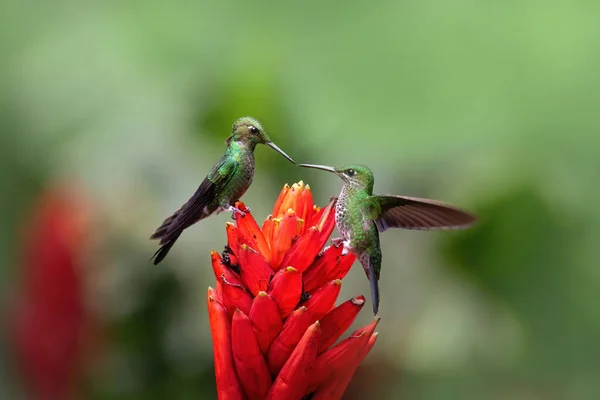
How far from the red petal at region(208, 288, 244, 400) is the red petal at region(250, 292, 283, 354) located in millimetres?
34

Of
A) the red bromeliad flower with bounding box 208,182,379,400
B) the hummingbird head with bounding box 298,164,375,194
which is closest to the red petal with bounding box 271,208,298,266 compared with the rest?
the red bromeliad flower with bounding box 208,182,379,400

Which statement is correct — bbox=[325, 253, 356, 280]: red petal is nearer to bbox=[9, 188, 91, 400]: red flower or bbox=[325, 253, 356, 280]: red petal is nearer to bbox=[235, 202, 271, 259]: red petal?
bbox=[235, 202, 271, 259]: red petal

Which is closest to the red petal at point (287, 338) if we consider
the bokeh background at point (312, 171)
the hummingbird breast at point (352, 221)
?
the hummingbird breast at point (352, 221)

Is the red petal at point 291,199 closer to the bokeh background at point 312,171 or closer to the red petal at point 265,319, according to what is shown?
the red petal at point 265,319

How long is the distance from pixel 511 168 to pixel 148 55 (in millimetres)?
2403

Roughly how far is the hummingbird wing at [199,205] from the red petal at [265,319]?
0.35 feet

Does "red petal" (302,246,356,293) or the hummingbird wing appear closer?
the hummingbird wing

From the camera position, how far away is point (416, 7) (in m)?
4.91

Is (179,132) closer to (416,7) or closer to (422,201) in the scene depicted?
(422,201)

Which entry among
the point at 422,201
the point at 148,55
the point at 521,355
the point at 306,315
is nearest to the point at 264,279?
the point at 306,315

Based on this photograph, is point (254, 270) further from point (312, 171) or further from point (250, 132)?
point (312, 171)

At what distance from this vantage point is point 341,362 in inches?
32.0

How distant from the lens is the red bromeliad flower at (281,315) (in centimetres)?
79

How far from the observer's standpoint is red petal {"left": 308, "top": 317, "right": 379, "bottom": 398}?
2.65 ft
